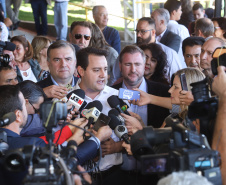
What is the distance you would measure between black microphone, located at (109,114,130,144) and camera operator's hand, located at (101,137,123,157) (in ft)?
0.87

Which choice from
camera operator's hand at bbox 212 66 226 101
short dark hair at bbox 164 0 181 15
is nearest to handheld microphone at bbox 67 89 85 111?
camera operator's hand at bbox 212 66 226 101

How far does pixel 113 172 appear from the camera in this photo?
3918 mm

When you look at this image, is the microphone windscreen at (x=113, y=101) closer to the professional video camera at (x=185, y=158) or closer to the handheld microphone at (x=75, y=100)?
A: the handheld microphone at (x=75, y=100)

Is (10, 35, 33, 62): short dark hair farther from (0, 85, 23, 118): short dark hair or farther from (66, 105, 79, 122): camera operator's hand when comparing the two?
(0, 85, 23, 118): short dark hair

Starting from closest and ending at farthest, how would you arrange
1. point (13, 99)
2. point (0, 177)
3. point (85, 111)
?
point (0, 177), point (13, 99), point (85, 111)

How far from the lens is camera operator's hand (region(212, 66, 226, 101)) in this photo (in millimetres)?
2646

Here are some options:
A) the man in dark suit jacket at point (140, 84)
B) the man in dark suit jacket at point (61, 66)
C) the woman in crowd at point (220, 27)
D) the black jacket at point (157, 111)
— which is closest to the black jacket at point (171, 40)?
the woman in crowd at point (220, 27)

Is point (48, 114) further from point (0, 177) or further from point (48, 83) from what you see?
point (48, 83)

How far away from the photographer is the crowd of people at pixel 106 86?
127 inches

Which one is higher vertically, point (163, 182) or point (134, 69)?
point (134, 69)

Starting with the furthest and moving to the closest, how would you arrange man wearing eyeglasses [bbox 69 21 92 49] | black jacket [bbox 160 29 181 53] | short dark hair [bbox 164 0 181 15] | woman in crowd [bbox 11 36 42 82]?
short dark hair [bbox 164 0 181 15]
black jacket [bbox 160 29 181 53]
man wearing eyeglasses [bbox 69 21 92 49]
woman in crowd [bbox 11 36 42 82]

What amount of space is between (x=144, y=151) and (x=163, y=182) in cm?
56

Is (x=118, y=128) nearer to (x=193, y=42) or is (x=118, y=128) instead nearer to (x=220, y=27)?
(x=193, y=42)

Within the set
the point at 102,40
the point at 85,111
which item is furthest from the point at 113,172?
the point at 102,40
